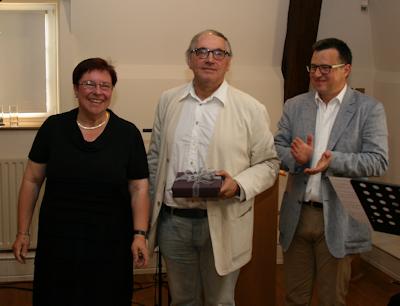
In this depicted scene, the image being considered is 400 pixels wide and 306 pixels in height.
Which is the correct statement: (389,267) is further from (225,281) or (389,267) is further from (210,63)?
(210,63)

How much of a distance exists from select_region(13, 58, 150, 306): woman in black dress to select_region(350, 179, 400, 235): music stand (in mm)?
881

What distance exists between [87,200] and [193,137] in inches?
19.6

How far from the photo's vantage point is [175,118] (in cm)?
218

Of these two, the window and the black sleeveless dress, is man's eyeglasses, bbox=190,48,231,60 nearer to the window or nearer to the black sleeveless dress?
the black sleeveless dress

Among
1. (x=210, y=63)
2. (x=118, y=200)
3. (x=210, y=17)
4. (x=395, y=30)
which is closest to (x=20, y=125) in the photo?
(x=210, y=17)

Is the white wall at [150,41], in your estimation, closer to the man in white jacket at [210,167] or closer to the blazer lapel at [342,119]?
the man in white jacket at [210,167]

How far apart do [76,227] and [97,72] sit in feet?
2.06

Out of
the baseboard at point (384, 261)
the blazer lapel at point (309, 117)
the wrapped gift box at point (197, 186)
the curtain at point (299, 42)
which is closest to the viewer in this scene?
the wrapped gift box at point (197, 186)

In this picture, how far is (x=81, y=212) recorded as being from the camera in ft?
6.73

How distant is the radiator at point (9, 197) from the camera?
3408 millimetres

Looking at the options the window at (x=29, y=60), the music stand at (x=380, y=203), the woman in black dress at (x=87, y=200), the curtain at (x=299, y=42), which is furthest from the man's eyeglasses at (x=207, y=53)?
the window at (x=29, y=60)

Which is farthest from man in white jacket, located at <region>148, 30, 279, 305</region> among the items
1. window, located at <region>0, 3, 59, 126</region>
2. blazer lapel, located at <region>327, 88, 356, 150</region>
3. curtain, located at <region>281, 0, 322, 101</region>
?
window, located at <region>0, 3, 59, 126</region>

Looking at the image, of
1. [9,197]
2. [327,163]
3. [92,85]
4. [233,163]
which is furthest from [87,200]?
[9,197]

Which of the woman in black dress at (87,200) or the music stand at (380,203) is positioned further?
the woman in black dress at (87,200)
